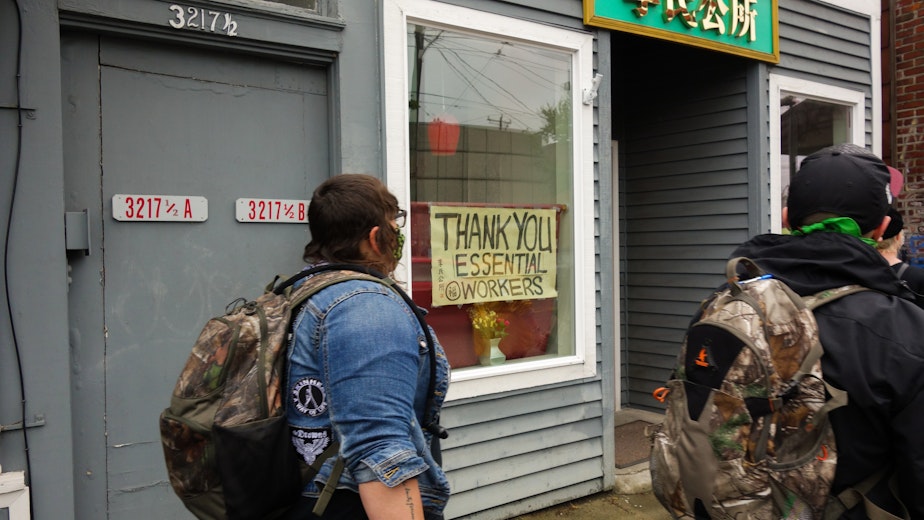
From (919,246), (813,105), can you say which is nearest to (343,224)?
(813,105)

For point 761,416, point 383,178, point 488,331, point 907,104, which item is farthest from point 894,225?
point 907,104

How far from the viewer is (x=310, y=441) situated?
1.61 meters

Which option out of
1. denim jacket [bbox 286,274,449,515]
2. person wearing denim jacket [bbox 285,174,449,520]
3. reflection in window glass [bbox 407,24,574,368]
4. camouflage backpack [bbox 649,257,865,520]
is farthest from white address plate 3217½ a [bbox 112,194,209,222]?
camouflage backpack [bbox 649,257,865,520]

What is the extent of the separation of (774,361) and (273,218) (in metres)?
2.48

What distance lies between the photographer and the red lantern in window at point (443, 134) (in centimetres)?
405

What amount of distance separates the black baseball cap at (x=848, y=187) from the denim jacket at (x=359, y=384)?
3.69 ft

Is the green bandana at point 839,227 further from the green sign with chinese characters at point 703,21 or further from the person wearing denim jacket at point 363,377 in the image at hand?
the green sign with chinese characters at point 703,21

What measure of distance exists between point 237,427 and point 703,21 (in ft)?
15.7

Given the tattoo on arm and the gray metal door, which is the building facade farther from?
the tattoo on arm

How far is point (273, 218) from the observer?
11.4ft

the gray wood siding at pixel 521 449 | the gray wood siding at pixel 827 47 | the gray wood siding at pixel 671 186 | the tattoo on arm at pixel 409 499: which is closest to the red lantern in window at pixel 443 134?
the gray wood siding at pixel 521 449

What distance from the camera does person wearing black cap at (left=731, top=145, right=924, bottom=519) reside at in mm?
1659

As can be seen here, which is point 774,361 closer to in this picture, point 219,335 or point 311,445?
point 311,445

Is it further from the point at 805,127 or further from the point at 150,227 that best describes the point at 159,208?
the point at 805,127
